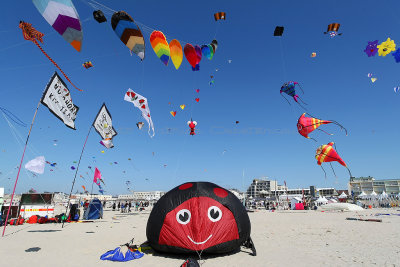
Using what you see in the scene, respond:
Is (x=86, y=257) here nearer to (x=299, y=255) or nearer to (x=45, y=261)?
(x=45, y=261)

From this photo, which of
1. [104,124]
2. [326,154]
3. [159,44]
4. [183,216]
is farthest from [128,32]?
[326,154]

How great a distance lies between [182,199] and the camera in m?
7.18

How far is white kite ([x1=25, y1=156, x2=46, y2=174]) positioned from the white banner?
2948 mm

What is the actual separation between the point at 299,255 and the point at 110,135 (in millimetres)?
11638

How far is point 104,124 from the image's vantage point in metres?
13.6

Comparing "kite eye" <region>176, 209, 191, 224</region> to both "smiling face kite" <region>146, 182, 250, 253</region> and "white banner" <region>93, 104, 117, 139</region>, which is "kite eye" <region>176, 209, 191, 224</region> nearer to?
"smiling face kite" <region>146, 182, 250, 253</region>

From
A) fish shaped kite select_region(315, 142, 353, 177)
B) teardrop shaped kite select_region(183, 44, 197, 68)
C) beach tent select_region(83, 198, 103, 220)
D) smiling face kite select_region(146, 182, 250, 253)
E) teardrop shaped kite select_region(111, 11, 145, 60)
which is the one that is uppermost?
teardrop shaped kite select_region(183, 44, 197, 68)

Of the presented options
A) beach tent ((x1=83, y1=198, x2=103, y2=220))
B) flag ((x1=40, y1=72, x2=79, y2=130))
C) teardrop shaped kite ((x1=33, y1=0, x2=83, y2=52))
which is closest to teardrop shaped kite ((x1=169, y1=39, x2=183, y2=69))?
flag ((x1=40, y1=72, x2=79, y2=130))

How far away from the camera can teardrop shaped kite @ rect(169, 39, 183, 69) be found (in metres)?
11.4

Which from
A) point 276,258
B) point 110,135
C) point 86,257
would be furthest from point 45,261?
point 110,135

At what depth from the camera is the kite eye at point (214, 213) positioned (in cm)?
681

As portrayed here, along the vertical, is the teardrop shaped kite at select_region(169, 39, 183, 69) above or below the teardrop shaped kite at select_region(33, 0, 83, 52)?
above

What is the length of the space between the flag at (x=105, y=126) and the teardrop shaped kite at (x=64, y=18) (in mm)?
7401

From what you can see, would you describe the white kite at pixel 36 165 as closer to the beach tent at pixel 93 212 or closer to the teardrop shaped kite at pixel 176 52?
the teardrop shaped kite at pixel 176 52
